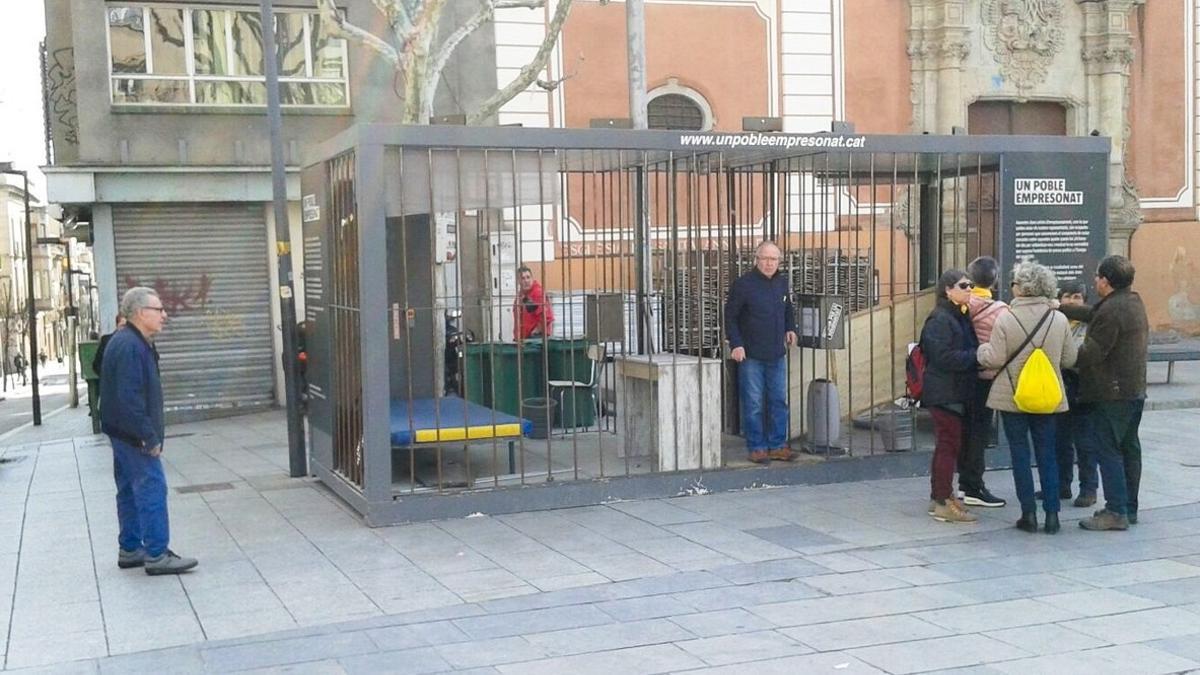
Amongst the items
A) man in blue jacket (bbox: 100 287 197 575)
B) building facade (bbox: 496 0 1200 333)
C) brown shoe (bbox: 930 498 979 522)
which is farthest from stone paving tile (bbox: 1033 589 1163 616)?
building facade (bbox: 496 0 1200 333)

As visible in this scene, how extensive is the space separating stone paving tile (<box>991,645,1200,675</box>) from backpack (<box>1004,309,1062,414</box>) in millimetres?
2394

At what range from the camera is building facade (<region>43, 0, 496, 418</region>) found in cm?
1652

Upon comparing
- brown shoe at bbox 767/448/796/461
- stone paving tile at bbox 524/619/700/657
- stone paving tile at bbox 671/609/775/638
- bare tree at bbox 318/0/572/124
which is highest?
bare tree at bbox 318/0/572/124

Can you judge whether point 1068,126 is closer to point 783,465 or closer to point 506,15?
point 506,15

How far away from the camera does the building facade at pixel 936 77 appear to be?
750 inches

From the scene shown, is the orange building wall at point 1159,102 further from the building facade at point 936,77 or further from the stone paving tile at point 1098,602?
the stone paving tile at point 1098,602

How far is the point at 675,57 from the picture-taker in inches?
763

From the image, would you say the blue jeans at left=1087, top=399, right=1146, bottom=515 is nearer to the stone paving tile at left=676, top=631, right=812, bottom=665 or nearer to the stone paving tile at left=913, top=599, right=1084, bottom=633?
the stone paving tile at left=913, top=599, right=1084, bottom=633

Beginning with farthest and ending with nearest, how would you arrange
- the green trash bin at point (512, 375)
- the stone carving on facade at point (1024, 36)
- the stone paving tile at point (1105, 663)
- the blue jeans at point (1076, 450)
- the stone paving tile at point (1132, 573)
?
1. the stone carving on facade at point (1024, 36)
2. the green trash bin at point (512, 375)
3. the blue jeans at point (1076, 450)
4. the stone paving tile at point (1132, 573)
5. the stone paving tile at point (1105, 663)

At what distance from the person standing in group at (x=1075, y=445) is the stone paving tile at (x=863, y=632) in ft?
10.1

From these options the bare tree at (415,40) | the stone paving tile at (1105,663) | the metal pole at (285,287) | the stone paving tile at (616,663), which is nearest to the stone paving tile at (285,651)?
the stone paving tile at (616,663)

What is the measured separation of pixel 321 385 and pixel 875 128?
44.8ft

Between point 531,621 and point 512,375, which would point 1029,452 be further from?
point 512,375

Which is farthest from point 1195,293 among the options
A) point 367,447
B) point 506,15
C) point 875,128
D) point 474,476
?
point 367,447
